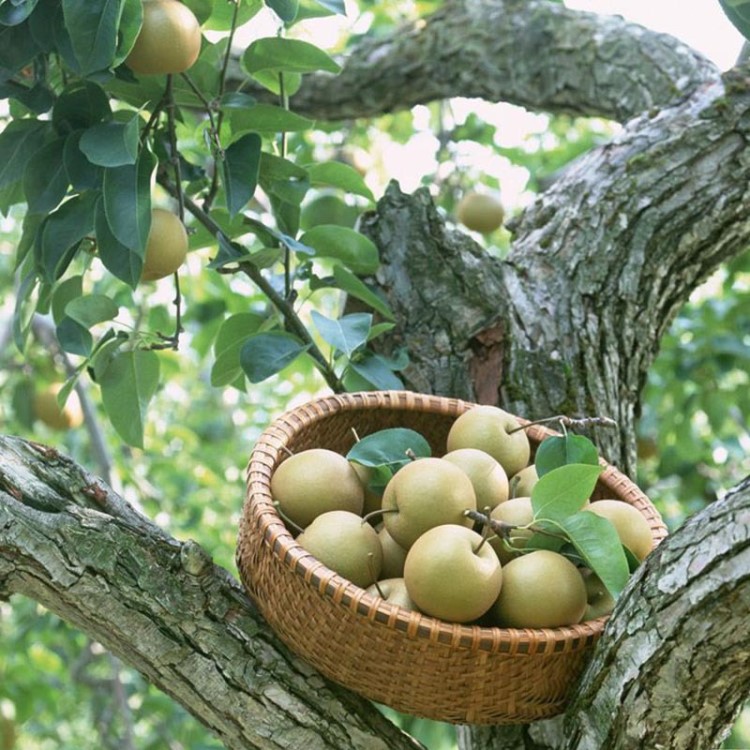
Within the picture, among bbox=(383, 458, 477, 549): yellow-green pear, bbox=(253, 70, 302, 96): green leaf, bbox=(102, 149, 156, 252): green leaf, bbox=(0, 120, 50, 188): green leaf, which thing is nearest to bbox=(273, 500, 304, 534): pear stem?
bbox=(383, 458, 477, 549): yellow-green pear

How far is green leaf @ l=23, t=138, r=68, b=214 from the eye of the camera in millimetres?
1244

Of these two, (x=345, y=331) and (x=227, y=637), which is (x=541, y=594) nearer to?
(x=227, y=637)

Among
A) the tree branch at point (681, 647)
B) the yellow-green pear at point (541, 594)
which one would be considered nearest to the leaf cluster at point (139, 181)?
the yellow-green pear at point (541, 594)

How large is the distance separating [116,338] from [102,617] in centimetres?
44

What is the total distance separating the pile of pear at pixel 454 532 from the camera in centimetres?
96

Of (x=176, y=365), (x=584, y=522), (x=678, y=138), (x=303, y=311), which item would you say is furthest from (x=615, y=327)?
(x=303, y=311)

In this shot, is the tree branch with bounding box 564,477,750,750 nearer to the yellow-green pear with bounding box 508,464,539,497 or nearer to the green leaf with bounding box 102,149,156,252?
the yellow-green pear with bounding box 508,464,539,497

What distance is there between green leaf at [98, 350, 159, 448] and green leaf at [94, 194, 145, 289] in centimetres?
18

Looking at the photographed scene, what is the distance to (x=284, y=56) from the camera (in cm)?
138

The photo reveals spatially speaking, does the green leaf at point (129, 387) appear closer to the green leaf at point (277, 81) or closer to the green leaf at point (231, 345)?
the green leaf at point (231, 345)

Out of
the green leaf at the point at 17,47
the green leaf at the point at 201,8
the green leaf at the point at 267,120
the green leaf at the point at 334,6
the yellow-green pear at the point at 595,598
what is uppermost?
the green leaf at the point at 334,6

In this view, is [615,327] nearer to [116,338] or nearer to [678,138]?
[678,138]

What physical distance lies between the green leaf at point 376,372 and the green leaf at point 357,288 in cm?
8

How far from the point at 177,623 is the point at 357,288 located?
1.93 feet
